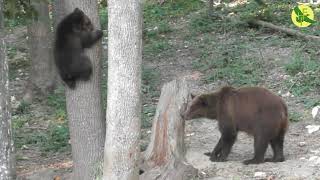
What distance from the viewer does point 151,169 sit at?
26.0 ft

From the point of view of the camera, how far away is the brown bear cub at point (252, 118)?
27.6 feet

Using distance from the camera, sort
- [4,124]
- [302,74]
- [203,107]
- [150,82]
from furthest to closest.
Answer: [150,82] < [302,74] < [203,107] < [4,124]

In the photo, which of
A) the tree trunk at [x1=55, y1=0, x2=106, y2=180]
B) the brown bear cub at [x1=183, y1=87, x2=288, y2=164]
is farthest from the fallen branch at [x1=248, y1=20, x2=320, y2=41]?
the tree trunk at [x1=55, y1=0, x2=106, y2=180]

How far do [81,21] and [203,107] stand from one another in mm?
2353

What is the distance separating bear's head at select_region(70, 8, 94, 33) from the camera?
7.76 m

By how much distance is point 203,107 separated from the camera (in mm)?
9258

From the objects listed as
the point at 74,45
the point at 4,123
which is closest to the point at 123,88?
the point at 4,123

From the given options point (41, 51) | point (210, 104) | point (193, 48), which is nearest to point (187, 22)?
point (193, 48)

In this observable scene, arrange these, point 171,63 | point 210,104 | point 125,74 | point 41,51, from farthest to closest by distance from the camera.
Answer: point 171,63 < point 41,51 < point 210,104 < point 125,74

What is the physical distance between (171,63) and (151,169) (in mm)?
7009

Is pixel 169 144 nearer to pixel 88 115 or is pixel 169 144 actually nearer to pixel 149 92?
pixel 88 115

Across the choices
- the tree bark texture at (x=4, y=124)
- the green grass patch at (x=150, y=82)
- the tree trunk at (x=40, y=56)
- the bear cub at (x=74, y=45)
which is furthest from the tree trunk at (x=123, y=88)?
the tree trunk at (x=40, y=56)

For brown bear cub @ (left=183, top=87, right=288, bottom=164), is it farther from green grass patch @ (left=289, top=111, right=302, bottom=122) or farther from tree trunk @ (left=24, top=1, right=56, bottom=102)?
tree trunk @ (left=24, top=1, right=56, bottom=102)

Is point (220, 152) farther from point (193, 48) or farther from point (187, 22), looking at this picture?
point (187, 22)
